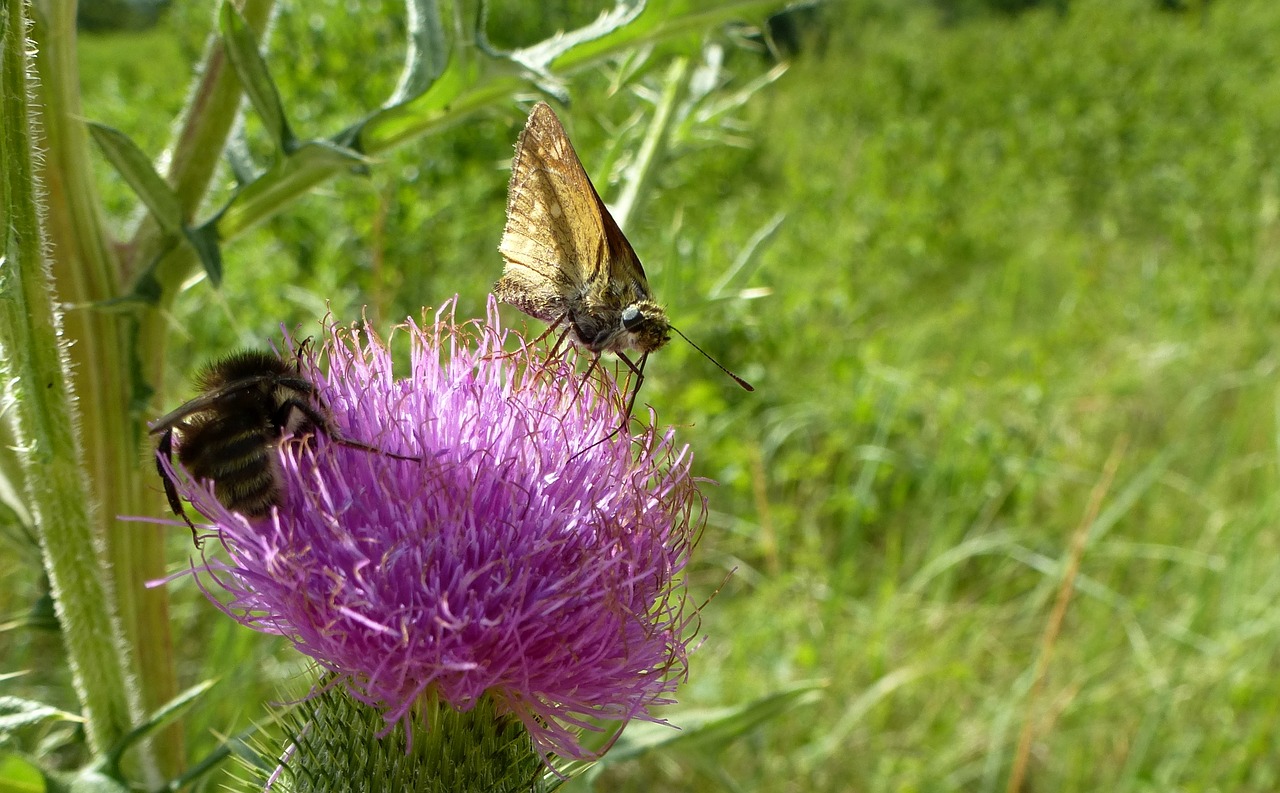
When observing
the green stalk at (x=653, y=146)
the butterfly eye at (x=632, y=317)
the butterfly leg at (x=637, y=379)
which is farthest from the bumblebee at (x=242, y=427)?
the green stalk at (x=653, y=146)

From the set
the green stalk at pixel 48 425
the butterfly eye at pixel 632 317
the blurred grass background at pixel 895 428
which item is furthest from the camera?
the blurred grass background at pixel 895 428

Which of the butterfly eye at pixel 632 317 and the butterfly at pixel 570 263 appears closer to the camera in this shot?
the butterfly at pixel 570 263

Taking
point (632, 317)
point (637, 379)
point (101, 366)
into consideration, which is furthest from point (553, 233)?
point (101, 366)

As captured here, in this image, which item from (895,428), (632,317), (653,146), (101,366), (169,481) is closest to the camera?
(169,481)

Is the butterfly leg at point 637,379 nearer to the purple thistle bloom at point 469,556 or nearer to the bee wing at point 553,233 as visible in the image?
the purple thistle bloom at point 469,556

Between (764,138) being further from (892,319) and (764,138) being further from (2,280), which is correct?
(2,280)

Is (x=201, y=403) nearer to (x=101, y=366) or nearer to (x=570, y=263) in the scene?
(x=101, y=366)

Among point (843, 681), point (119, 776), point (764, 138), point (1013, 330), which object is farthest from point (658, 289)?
point (764, 138)
